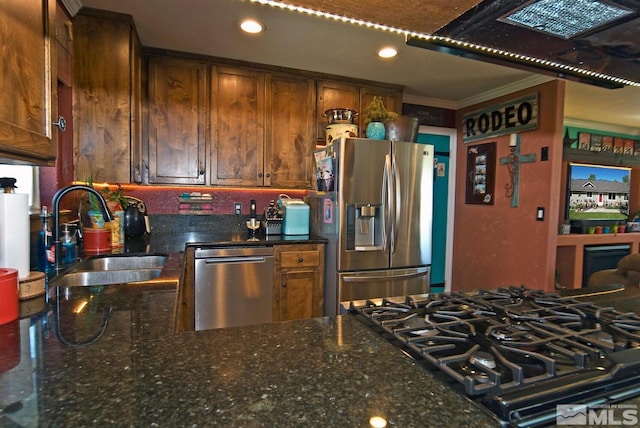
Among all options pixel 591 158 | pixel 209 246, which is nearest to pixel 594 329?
pixel 209 246

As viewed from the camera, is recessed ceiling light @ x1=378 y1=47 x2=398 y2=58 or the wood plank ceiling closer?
the wood plank ceiling

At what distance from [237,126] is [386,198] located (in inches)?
55.4

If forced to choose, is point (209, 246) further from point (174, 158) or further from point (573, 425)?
point (573, 425)

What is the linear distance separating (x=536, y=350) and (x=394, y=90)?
10.3ft

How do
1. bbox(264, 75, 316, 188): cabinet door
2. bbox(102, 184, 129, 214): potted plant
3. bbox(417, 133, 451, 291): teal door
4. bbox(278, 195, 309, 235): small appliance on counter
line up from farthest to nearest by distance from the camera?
1. bbox(417, 133, 451, 291): teal door
2. bbox(264, 75, 316, 188): cabinet door
3. bbox(278, 195, 309, 235): small appliance on counter
4. bbox(102, 184, 129, 214): potted plant

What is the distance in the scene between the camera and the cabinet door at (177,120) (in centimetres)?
274

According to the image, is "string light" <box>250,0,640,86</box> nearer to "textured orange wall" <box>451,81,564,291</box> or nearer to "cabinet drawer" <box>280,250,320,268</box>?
"cabinet drawer" <box>280,250,320,268</box>

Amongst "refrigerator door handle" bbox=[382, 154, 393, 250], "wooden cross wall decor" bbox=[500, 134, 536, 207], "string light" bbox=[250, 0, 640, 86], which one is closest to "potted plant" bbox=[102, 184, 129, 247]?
"string light" bbox=[250, 0, 640, 86]

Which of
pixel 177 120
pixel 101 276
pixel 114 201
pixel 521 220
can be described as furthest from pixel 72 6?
pixel 521 220

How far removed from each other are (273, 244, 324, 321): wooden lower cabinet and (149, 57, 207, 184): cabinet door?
101 cm

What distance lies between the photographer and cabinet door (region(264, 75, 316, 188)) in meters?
3.05

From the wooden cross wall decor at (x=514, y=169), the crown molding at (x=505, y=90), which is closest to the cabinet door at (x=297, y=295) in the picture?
the wooden cross wall decor at (x=514, y=169)

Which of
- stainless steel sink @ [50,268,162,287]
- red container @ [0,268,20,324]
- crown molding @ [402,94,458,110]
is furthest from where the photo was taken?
crown molding @ [402,94,458,110]

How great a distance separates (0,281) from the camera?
2.77 feet
